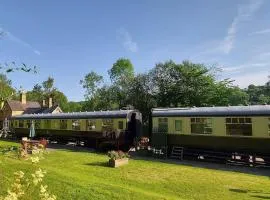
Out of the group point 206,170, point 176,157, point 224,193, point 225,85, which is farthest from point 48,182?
point 225,85

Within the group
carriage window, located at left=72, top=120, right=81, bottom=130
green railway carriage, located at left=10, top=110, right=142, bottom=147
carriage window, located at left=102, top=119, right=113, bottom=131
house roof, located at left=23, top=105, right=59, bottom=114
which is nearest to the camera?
green railway carriage, located at left=10, top=110, right=142, bottom=147

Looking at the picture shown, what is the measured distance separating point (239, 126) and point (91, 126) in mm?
16516

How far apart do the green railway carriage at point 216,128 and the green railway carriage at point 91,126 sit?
12.0 feet

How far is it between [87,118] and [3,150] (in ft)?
91.6

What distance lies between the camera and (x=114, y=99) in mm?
56406

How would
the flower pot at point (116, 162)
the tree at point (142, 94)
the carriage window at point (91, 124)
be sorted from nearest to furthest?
the flower pot at point (116, 162), the carriage window at point (91, 124), the tree at point (142, 94)

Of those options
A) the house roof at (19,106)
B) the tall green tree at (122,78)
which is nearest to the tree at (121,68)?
the tall green tree at (122,78)

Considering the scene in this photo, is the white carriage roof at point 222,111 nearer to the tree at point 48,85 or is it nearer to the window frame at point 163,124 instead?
the window frame at point 163,124

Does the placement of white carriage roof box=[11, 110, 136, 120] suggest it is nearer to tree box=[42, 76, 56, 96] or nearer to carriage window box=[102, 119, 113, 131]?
carriage window box=[102, 119, 113, 131]

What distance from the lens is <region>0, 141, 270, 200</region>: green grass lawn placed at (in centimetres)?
1204

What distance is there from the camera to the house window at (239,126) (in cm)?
1984

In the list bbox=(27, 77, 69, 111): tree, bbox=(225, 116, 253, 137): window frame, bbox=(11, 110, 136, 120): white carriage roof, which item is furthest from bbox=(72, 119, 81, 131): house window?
bbox=(27, 77, 69, 111): tree

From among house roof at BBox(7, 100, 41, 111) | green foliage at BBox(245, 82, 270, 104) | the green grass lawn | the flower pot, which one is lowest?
the green grass lawn

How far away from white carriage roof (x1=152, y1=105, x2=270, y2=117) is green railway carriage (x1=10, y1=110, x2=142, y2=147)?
12.6 feet
